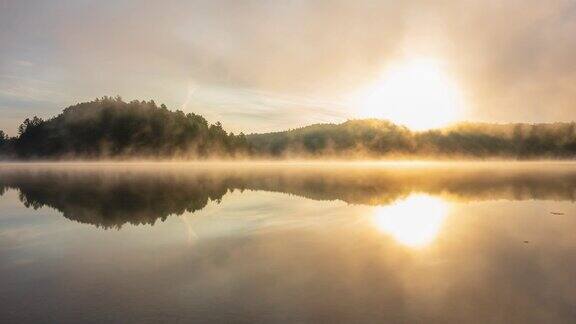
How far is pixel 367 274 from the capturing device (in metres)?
14.4

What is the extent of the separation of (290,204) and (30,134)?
200268mm

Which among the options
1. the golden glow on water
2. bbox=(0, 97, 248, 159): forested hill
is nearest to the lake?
the golden glow on water

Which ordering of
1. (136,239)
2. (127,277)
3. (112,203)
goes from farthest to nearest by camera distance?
(112,203), (136,239), (127,277)

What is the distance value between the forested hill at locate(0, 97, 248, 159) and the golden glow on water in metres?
172

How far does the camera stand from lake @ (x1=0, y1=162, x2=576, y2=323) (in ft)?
36.0

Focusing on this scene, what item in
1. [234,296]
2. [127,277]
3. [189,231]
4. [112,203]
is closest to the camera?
[234,296]

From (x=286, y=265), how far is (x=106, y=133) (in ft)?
621

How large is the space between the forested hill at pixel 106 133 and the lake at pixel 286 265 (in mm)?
167766

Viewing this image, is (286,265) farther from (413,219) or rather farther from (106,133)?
(106,133)

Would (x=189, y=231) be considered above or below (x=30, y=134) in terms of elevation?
below

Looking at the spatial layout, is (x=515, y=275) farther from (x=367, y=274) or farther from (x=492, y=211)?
(x=492, y=211)

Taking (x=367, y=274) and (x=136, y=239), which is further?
(x=136, y=239)

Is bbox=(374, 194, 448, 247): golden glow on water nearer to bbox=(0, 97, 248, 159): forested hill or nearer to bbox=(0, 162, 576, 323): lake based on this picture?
bbox=(0, 162, 576, 323): lake

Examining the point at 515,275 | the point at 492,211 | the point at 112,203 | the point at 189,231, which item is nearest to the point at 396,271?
the point at 515,275
